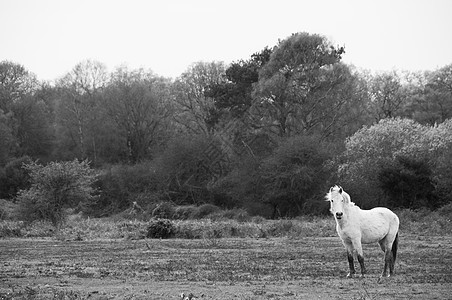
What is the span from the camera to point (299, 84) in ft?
205

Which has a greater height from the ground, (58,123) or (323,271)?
(58,123)

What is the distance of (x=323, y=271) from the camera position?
19750 mm

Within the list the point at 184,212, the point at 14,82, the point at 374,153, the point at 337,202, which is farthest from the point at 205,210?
the point at 14,82

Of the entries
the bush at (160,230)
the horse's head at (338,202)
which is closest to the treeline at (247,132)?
the bush at (160,230)

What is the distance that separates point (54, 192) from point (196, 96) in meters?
36.1

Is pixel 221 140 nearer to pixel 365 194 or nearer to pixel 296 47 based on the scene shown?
pixel 296 47

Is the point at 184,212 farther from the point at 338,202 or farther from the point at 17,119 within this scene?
the point at 338,202

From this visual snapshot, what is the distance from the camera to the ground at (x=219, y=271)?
15727mm

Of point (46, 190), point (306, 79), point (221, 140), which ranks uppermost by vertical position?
point (306, 79)

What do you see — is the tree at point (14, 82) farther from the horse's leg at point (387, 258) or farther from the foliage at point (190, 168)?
the horse's leg at point (387, 258)

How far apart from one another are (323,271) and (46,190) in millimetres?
27787

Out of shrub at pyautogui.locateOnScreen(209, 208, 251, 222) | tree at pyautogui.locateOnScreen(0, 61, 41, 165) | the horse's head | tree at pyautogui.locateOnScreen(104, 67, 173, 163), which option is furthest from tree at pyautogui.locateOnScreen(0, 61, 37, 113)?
the horse's head

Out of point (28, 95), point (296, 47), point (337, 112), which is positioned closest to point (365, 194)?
point (337, 112)

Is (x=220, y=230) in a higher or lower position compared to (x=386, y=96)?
lower
